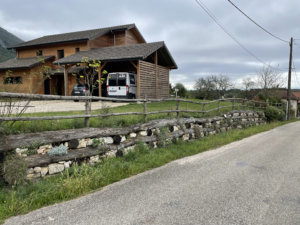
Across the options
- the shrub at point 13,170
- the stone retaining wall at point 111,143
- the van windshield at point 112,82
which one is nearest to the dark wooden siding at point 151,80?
the van windshield at point 112,82

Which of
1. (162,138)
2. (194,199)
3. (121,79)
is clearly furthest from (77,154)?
(121,79)

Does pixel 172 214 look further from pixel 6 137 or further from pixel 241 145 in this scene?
pixel 241 145

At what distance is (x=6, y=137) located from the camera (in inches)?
158

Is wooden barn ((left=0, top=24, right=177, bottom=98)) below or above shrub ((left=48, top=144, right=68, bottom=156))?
above

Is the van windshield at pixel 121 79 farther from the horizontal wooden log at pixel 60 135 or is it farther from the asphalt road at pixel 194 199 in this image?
the asphalt road at pixel 194 199

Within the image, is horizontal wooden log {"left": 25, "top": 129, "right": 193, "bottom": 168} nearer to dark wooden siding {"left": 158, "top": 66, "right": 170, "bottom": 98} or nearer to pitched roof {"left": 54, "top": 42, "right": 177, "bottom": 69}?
pitched roof {"left": 54, "top": 42, "right": 177, "bottom": 69}

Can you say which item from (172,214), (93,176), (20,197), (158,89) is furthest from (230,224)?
(158,89)

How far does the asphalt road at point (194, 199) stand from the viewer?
3041 millimetres

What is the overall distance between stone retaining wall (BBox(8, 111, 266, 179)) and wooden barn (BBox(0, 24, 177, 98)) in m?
6.04

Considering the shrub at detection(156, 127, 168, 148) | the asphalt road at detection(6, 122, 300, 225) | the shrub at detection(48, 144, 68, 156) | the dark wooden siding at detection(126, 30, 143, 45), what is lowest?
the asphalt road at detection(6, 122, 300, 225)

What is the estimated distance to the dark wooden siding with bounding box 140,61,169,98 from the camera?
16.4 m

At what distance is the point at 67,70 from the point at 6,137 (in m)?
15.1

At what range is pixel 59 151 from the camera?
4512 mm

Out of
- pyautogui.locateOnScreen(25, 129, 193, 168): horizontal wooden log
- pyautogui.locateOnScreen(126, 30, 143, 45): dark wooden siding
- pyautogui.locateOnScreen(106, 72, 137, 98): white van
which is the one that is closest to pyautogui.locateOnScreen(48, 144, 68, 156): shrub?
pyautogui.locateOnScreen(25, 129, 193, 168): horizontal wooden log
